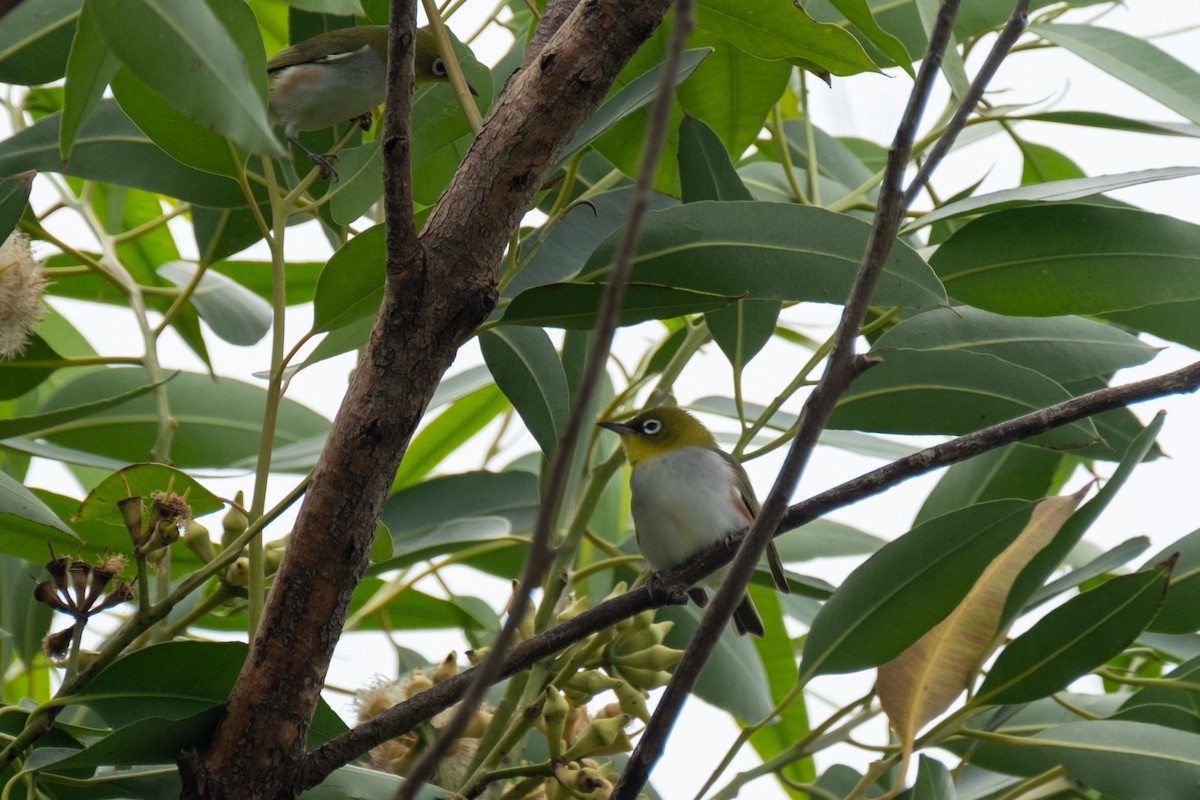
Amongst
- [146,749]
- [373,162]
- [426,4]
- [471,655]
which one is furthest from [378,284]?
[146,749]

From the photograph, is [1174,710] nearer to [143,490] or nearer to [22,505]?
[143,490]

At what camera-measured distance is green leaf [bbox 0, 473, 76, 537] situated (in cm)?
Result: 174

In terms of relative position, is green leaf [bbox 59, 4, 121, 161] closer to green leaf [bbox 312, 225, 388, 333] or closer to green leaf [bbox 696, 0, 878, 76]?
green leaf [bbox 312, 225, 388, 333]

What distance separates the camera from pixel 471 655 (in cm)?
193

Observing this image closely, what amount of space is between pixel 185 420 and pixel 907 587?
1568mm

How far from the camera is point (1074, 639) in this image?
6.66 ft

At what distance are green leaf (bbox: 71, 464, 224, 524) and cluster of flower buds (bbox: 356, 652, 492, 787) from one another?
0.43 meters

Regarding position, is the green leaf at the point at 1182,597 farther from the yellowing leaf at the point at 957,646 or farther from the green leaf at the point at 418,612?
the green leaf at the point at 418,612

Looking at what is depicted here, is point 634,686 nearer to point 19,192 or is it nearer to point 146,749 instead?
point 146,749

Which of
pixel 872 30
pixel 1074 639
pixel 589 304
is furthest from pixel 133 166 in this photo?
pixel 1074 639

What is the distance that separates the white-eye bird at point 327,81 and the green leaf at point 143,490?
0.76 metres

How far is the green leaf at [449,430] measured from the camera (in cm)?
324

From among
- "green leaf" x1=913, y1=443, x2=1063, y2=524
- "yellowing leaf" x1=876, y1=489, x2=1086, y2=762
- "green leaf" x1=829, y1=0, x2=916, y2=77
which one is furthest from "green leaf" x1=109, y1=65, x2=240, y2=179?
"green leaf" x1=913, y1=443, x2=1063, y2=524

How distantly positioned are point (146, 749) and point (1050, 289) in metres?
1.58
